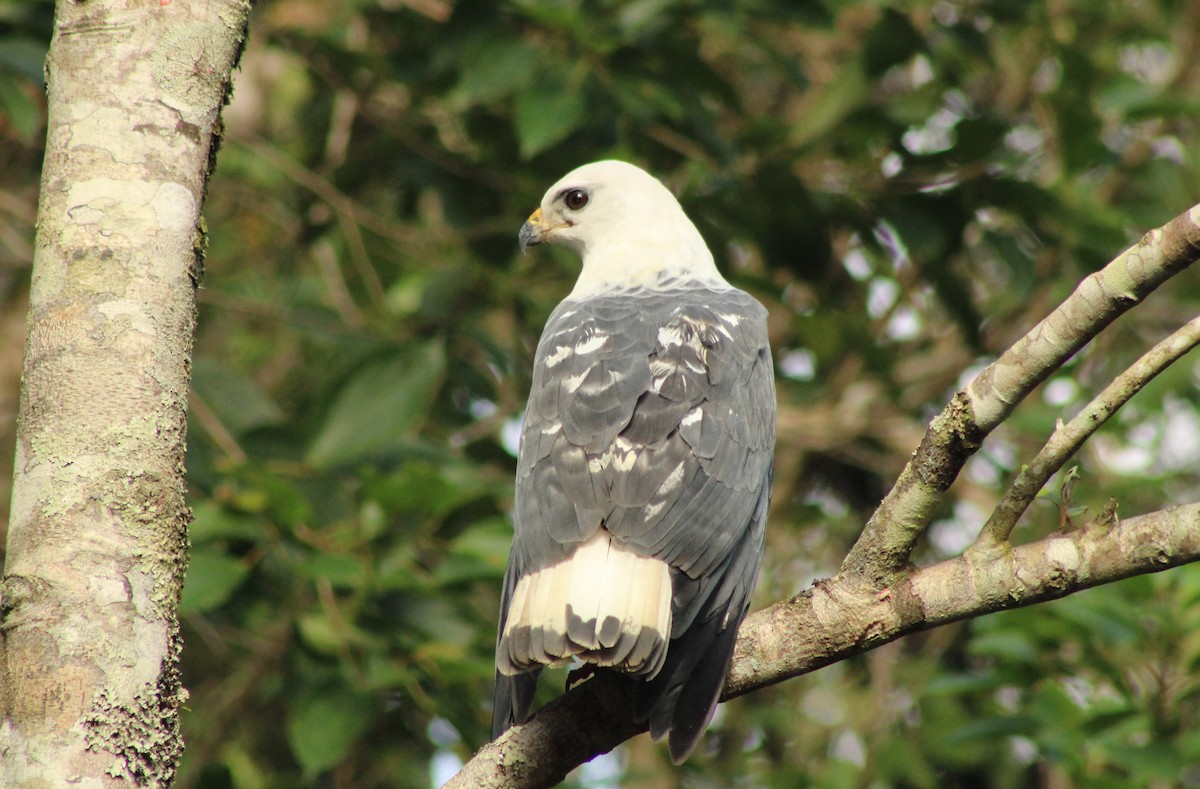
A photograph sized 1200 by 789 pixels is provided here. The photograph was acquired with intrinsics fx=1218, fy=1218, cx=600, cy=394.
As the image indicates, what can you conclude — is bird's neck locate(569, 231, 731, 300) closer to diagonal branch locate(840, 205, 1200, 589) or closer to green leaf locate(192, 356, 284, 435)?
green leaf locate(192, 356, 284, 435)

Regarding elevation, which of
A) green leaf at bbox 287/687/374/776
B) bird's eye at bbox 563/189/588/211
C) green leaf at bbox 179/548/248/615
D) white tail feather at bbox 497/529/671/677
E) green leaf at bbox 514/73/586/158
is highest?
green leaf at bbox 514/73/586/158

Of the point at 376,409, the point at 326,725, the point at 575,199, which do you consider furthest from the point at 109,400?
the point at 575,199

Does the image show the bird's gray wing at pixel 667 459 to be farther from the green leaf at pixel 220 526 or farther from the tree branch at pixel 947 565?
the green leaf at pixel 220 526

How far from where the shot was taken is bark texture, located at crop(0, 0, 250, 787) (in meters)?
1.99

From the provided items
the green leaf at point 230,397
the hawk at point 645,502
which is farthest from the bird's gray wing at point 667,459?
the green leaf at point 230,397

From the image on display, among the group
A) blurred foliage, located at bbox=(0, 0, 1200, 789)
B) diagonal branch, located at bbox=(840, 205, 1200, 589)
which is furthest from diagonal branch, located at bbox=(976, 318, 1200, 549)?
blurred foliage, located at bbox=(0, 0, 1200, 789)

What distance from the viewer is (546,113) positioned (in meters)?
4.46

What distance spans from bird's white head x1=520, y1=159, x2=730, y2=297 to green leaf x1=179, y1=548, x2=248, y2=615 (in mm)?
1554

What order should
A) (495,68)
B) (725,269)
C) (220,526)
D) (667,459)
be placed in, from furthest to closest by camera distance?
(725,269) < (495,68) < (220,526) < (667,459)

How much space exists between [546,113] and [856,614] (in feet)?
8.04

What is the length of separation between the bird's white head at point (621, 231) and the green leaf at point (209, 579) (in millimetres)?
1554

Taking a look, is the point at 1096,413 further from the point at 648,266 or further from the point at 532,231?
the point at 532,231

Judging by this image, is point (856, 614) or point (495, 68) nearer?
point (856, 614)

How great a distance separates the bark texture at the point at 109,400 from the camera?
1.99 meters
